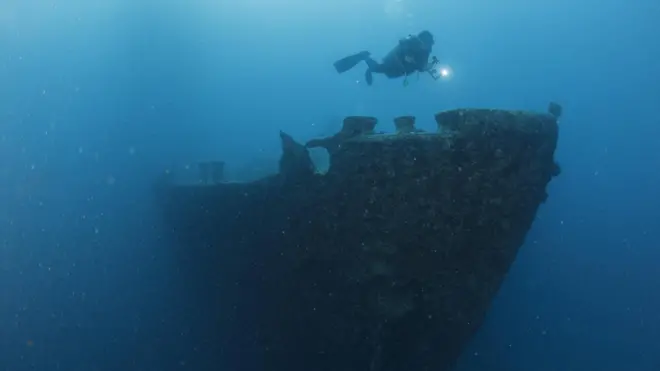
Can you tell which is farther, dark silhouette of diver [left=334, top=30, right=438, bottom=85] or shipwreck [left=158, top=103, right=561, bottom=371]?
dark silhouette of diver [left=334, top=30, right=438, bottom=85]

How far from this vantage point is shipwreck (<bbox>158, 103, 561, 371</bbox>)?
20.6 feet

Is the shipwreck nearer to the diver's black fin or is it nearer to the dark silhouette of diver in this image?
the dark silhouette of diver

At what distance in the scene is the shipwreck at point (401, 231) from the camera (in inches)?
247

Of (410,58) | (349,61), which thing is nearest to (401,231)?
(410,58)

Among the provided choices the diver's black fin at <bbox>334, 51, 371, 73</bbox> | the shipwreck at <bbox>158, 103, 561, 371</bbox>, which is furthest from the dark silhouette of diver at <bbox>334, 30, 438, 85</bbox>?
the shipwreck at <bbox>158, 103, 561, 371</bbox>

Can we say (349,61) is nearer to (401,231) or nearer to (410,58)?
(410,58)

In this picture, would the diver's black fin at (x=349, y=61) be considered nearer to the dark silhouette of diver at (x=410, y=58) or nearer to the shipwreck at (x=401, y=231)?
the dark silhouette of diver at (x=410, y=58)

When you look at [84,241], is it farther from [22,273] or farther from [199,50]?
[199,50]

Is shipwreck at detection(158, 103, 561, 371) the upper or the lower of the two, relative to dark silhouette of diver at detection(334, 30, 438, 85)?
lower

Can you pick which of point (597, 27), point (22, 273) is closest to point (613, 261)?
point (22, 273)

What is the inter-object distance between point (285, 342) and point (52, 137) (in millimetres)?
82142

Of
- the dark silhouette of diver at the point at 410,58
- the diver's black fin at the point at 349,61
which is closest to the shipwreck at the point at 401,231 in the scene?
the dark silhouette of diver at the point at 410,58

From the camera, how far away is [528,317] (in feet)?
75.4

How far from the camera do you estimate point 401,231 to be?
21.1ft
